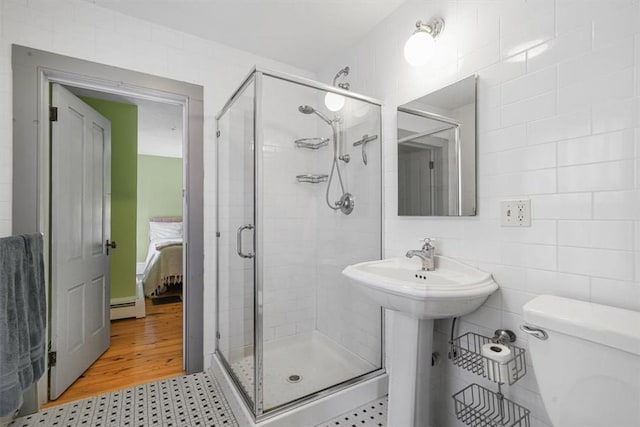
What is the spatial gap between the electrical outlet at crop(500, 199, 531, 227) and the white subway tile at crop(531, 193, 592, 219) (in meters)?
0.02

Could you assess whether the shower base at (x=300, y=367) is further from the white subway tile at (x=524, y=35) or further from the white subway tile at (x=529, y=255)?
the white subway tile at (x=524, y=35)

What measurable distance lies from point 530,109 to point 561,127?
15 centimetres

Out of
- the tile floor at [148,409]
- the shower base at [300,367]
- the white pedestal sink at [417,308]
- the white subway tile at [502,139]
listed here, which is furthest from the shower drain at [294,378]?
the white subway tile at [502,139]

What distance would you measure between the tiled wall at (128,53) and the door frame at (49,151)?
0.04 meters

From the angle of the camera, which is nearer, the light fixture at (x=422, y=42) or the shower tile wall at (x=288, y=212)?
the light fixture at (x=422, y=42)

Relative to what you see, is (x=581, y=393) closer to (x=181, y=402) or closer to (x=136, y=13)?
(x=181, y=402)

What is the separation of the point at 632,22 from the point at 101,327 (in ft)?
11.9

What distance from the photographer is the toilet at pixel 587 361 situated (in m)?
0.82

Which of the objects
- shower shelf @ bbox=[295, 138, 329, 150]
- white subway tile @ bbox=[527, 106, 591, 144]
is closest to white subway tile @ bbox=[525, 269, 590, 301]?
white subway tile @ bbox=[527, 106, 591, 144]

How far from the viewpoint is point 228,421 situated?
167cm

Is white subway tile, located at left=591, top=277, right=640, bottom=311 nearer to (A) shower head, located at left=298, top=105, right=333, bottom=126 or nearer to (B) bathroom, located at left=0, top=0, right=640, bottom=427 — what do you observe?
(B) bathroom, located at left=0, top=0, right=640, bottom=427

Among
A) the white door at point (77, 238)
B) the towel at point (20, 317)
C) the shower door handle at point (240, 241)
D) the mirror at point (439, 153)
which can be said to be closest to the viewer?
the towel at point (20, 317)

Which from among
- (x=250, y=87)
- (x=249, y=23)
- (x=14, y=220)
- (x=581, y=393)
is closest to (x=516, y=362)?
(x=581, y=393)

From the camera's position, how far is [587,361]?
2.91 ft
